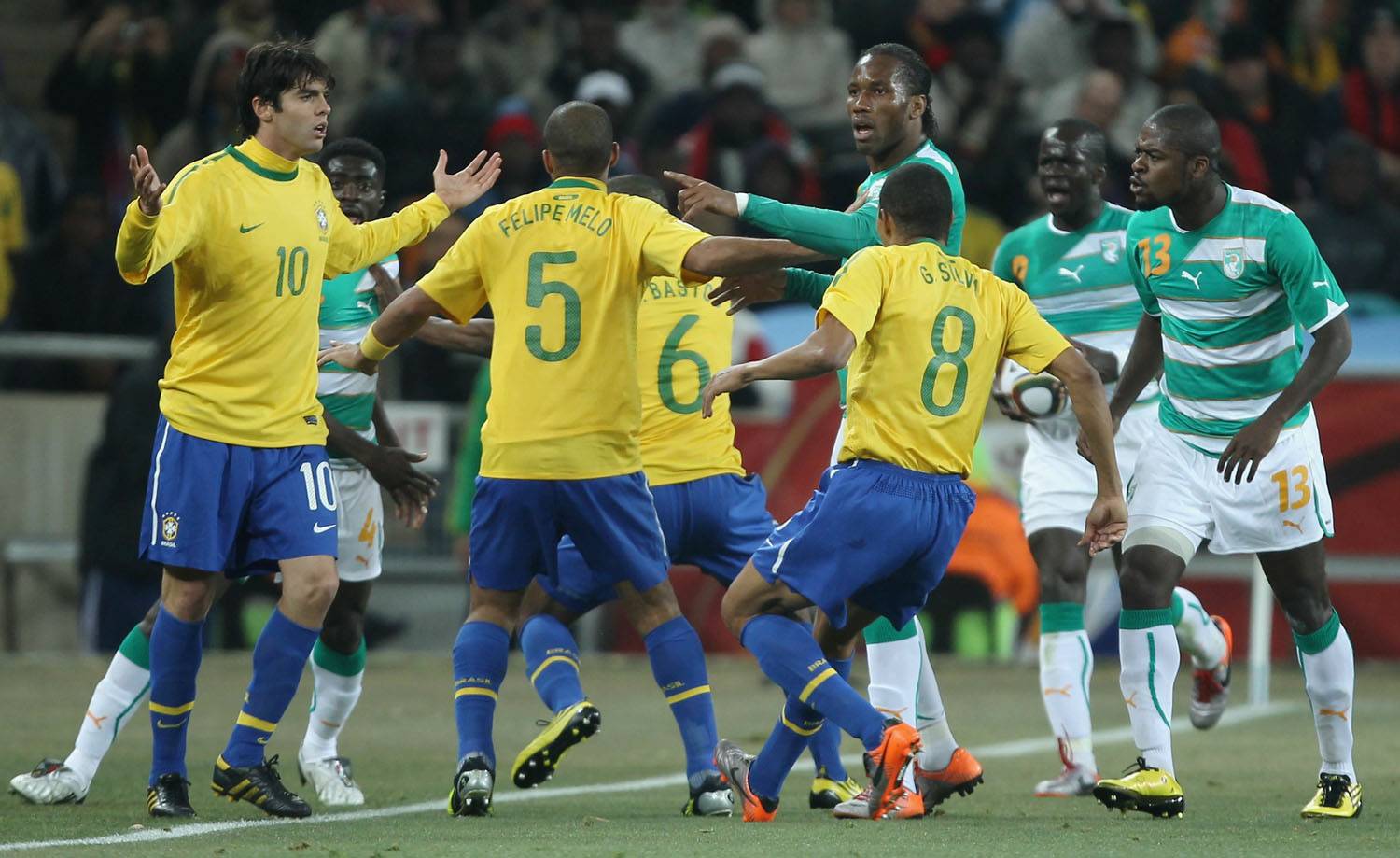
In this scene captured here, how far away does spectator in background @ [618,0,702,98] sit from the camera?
54.6 feet

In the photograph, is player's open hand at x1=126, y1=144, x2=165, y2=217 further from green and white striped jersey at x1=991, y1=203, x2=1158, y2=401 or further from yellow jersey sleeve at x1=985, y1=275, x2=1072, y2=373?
green and white striped jersey at x1=991, y1=203, x2=1158, y2=401

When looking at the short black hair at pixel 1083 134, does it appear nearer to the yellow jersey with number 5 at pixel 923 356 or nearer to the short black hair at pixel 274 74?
the yellow jersey with number 5 at pixel 923 356

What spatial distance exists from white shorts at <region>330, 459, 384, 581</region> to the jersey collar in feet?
5.34

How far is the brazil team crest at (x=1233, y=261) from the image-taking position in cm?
715

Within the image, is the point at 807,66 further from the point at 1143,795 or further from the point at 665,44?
the point at 1143,795

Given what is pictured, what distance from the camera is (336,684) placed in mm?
8398

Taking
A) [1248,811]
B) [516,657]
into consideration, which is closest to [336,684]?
[1248,811]

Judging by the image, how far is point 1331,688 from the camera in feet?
24.3

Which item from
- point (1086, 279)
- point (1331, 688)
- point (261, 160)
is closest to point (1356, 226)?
point (1086, 279)

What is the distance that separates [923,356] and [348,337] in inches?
101

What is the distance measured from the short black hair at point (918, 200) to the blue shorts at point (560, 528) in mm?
1184

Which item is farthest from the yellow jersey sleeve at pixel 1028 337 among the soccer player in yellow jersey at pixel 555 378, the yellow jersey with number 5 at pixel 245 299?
the yellow jersey with number 5 at pixel 245 299

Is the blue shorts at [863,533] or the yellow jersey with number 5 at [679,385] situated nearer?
the blue shorts at [863,533]

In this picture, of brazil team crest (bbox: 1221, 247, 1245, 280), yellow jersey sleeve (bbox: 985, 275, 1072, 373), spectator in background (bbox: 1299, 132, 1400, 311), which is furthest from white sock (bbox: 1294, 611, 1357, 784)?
spectator in background (bbox: 1299, 132, 1400, 311)
